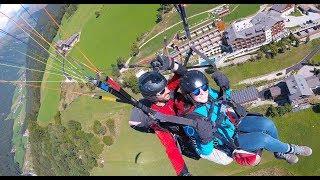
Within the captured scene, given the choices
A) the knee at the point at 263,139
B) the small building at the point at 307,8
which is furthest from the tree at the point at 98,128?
the knee at the point at 263,139

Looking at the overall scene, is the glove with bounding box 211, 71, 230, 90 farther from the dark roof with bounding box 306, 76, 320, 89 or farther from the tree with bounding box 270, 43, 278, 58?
the tree with bounding box 270, 43, 278, 58

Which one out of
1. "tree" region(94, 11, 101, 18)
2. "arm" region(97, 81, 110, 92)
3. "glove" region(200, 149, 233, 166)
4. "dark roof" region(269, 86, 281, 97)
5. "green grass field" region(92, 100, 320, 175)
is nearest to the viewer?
"arm" region(97, 81, 110, 92)

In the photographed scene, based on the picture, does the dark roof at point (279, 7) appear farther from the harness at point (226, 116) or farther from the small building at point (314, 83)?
the harness at point (226, 116)

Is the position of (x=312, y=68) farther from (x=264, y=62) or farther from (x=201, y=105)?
(x=201, y=105)

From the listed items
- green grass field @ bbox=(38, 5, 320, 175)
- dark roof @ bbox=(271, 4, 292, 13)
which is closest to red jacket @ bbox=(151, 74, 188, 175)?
green grass field @ bbox=(38, 5, 320, 175)

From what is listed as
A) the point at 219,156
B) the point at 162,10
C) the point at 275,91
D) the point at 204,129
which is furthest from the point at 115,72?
the point at 204,129
